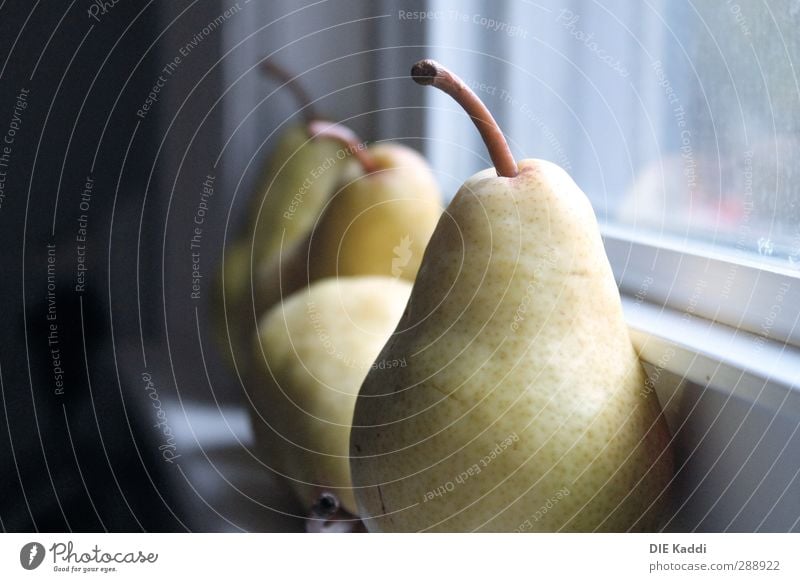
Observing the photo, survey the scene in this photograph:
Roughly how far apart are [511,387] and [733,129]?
17cm

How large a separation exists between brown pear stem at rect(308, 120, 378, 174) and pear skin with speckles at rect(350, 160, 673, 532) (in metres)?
0.08

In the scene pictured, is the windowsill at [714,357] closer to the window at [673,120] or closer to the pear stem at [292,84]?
the window at [673,120]

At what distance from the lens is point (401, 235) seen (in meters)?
0.45

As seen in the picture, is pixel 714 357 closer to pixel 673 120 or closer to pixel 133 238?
pixel 673 120

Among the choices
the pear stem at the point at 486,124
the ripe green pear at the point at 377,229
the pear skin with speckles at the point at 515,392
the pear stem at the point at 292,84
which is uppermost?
the pear stem at the point at 292,84

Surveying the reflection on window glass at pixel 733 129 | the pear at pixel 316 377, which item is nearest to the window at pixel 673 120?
the reflection on window glass at pixel 733 129

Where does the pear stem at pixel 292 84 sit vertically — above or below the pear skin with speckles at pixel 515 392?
above

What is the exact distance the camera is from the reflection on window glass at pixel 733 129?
1.32 feet

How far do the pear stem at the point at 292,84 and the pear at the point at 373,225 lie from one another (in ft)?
0.04

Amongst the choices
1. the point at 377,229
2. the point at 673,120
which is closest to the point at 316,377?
the point at 377,229

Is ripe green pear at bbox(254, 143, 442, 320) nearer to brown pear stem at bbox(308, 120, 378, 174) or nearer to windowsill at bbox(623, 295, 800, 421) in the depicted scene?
brown pear stem at bbox(308, 120, 378, 174)

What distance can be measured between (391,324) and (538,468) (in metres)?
0.11

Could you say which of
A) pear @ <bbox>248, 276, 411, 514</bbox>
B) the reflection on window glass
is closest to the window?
the reflection on window glass
